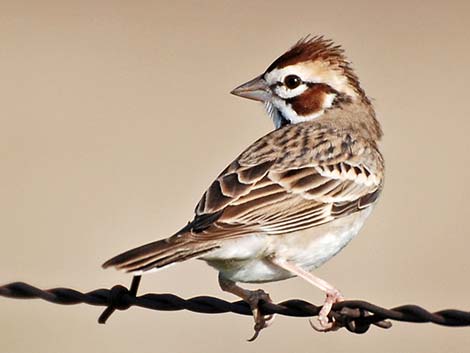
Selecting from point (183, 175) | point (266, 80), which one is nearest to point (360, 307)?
point (266, 80)

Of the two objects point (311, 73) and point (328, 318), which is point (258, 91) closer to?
point (311, 73)

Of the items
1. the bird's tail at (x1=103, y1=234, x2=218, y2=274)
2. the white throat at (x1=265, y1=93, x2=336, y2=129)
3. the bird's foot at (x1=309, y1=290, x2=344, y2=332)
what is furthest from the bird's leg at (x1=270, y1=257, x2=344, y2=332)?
the white throat at (x1=265, y1=93, x2=336, y2=129)

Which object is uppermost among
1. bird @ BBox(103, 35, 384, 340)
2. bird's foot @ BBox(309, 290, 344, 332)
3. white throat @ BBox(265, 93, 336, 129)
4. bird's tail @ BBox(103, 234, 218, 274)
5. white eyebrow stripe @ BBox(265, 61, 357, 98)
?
white eyebrow stripe @ BBox(265, 61, 357, 98)

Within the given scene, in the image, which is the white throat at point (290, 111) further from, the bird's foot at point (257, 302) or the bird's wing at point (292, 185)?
the bird's foot at point (257, 302)

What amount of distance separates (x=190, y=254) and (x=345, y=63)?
10.1ft

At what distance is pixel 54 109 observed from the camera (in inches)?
723

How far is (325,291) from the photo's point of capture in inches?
324

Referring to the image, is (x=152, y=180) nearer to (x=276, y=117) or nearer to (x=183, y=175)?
A: (x=183, y=175)

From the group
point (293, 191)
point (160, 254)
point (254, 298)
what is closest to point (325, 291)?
point (254, 298)

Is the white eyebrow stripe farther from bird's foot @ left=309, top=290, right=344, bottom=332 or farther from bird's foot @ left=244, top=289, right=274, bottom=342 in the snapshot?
bird's foot @ left=309, top=290, right=344, bottom=332

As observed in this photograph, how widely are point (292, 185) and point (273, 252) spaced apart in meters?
0.53

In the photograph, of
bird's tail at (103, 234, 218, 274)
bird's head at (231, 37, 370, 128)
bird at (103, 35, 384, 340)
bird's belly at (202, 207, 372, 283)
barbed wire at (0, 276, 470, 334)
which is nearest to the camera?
barbed wire at (0, 276, 470, 334)

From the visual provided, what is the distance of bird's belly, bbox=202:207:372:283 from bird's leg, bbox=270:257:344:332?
4cm

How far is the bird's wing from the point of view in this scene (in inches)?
330
